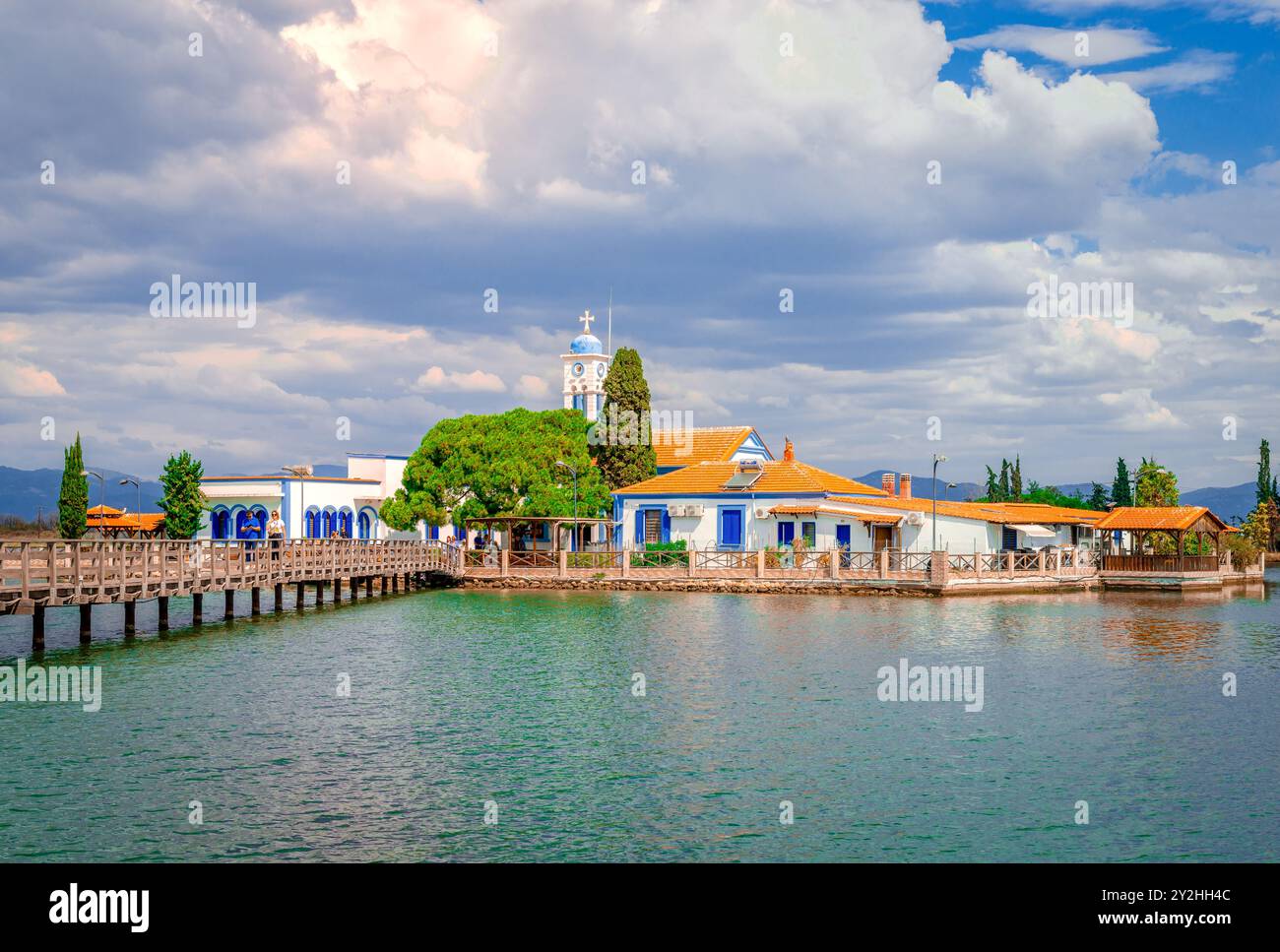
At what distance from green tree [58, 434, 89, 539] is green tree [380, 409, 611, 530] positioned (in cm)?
1844

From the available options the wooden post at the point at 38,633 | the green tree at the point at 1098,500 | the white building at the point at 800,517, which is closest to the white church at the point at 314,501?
the white building at the point at 800,517

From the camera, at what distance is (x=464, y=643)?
32.0 metres

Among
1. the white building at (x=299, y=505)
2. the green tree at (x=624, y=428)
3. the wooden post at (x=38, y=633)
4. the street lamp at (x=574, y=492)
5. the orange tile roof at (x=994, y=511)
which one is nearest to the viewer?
the wooden post at (x=38, y=633)

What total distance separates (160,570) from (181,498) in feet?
111

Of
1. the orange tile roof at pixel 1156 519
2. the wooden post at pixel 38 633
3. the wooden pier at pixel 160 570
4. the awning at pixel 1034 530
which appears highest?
the orange tile roof at pixel 1156 519

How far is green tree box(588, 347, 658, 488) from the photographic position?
6159 centimetres

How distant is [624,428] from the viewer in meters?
61.9

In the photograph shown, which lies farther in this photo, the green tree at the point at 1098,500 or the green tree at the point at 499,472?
the green tree at the point at 1098,500

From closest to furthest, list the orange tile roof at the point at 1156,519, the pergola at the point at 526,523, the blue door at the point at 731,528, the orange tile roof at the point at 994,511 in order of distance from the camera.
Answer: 1. the orange tile roof at the point at 1156,519
2. the orange tile roof at the point at 994,511
3. the pergola at the point at 526,523
4. the blue door at the point at 731,528

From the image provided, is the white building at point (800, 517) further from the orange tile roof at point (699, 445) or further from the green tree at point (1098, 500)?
the green tree at point (1098, 500)

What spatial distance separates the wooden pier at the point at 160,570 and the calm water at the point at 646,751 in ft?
4.73

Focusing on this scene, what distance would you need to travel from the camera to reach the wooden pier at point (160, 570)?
26719 millimetres
